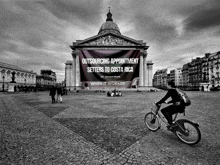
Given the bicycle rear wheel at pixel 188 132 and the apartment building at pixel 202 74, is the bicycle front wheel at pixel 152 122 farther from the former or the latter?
the apartment building at pixel 202 74

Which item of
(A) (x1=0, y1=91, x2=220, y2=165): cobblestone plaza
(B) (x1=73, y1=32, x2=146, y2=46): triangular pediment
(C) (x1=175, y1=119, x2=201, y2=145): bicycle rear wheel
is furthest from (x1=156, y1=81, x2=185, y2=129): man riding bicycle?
(B) (x1=73, y1=32, x2=146, y2=46): triangular pediment

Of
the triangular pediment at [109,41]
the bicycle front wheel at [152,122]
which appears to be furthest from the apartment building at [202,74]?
the bicycle front wheel at [152,122]

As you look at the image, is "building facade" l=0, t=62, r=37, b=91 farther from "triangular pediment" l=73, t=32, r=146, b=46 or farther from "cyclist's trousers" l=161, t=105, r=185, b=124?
"cyclist's trousers" l=161, t=105, r=185, b=124

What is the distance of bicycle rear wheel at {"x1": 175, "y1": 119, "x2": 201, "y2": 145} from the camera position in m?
3.18

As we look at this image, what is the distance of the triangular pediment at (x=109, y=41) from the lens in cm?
3884

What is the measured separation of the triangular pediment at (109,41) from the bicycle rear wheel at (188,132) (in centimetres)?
3798

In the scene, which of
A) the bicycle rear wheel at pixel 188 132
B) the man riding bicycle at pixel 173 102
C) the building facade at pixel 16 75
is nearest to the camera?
the bicycle rear wheel at pixel 188 132

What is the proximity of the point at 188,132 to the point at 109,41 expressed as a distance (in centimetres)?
3887

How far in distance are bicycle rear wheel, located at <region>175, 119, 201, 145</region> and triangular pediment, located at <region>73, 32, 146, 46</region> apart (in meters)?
38.0

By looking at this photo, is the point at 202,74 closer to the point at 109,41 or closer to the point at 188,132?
the point at 109,41

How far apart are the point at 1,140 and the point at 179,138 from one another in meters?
5.37

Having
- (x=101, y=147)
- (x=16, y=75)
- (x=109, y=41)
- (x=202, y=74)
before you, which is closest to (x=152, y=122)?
(x=101, y=147)

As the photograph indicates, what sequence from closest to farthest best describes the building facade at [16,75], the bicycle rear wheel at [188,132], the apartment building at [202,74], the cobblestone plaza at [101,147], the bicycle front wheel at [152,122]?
the cobblestone plaza at [101,147] < the bicycle rear wheel at [188,132] < the bicycle front wheel at [152,122] < the apartment building at [202,74] < the building facade at [16,75]

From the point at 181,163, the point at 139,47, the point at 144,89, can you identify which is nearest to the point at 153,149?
the point at 181,163
